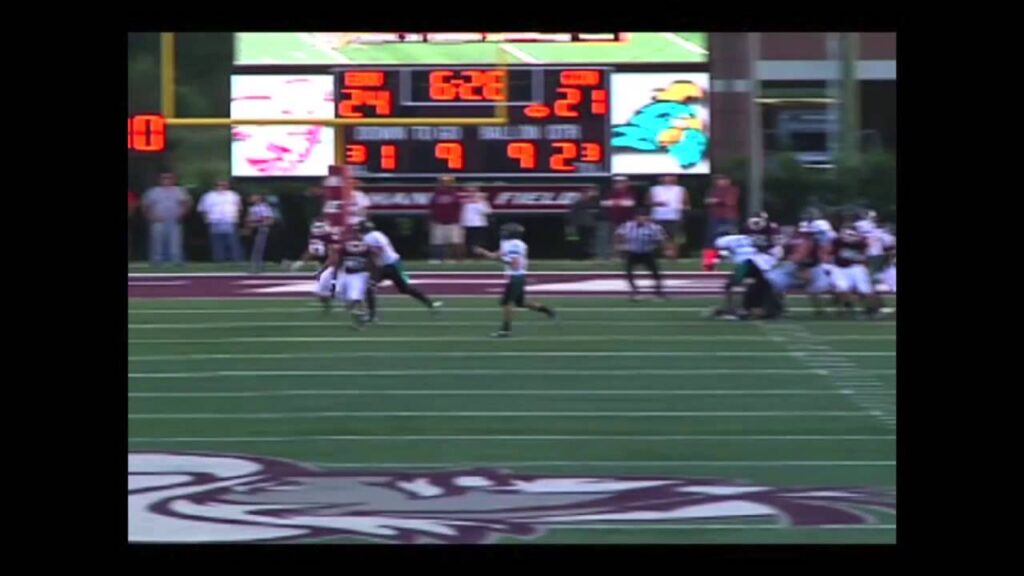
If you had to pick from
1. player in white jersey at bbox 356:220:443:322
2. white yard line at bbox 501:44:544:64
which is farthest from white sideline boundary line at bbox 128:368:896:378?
white yard line at bbox 501:44:544:64

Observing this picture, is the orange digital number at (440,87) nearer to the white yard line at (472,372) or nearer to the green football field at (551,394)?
the green football field at (551,394)

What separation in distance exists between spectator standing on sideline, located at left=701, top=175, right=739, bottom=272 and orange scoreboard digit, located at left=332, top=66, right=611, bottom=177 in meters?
1.65

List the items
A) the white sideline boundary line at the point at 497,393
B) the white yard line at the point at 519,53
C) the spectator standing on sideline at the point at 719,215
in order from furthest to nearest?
the white yard line at the point at 519,53
the spectator standing on sideline at the point at 719,215
the white sideline boundary line at the point at 497,393

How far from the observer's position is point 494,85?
925 inches

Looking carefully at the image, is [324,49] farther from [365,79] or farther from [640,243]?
[640,243]

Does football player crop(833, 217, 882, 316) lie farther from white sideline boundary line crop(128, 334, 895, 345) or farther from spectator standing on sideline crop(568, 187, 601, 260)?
spectator standing on sideline crop(568, 187, 601, 260)

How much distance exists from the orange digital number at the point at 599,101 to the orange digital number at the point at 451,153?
2.13 meters

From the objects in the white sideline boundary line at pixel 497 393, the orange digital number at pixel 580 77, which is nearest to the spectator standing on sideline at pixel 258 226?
the orange digital number at pixel 580 77

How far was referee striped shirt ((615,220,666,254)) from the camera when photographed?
71.1ft

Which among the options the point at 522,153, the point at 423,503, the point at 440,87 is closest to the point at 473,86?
the point at 440,87

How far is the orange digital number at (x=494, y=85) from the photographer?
76.2ft
